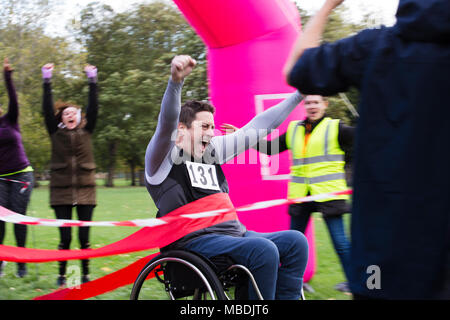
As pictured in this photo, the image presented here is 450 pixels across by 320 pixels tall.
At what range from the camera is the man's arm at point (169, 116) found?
87.3 inches

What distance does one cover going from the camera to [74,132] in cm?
438

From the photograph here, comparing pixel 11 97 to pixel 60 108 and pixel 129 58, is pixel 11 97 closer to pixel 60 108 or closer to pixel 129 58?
pixel 60 108

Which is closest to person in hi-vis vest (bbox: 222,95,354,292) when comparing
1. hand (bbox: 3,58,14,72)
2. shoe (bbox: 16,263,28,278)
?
hand (bbox: 3,58,14,72)

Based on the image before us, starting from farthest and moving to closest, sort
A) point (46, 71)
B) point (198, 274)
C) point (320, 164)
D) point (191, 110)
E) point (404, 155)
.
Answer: point (46, 71) → point (320, 164) → point (191, 110) → point (198, 274) → point (404, 155)

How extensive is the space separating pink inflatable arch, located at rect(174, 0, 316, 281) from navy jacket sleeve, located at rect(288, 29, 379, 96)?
2413 millimetres

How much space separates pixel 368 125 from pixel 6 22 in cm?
2678

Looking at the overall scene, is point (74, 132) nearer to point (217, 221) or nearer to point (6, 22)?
point (217, 221)

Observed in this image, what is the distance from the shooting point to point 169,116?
7.93ft

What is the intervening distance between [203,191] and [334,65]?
1551 millimetres

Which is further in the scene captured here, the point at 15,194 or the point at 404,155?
the point at 15,194

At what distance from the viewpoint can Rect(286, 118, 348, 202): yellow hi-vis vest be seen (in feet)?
12.4

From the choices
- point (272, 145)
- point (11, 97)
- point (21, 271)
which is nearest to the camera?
point (272, 145)

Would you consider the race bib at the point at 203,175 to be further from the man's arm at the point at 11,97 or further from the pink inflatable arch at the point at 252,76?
the man's arm at the point at 11,97

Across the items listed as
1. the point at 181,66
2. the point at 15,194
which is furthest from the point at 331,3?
the point at 15,194
